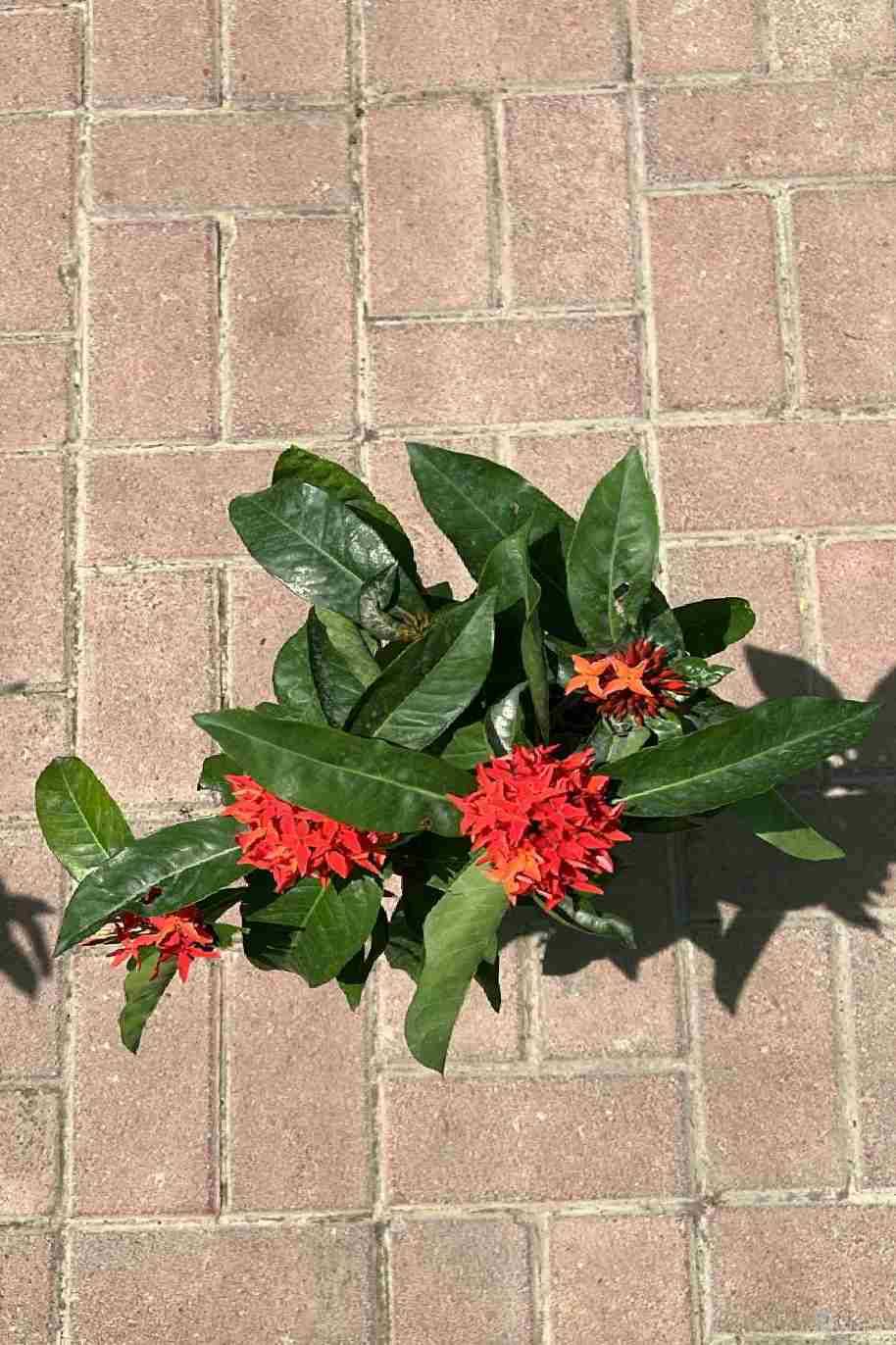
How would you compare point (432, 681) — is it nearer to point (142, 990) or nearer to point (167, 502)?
point (142, 990)

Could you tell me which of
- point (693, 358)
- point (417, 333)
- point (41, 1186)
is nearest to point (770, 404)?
point (693, 358)

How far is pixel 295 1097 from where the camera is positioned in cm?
273

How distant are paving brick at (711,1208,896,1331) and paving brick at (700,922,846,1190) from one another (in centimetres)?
7

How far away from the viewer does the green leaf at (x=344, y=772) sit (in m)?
1.67

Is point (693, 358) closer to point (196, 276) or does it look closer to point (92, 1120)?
point (196, 276)

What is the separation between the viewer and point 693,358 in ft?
9.75

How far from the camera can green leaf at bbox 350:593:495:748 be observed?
1.74m

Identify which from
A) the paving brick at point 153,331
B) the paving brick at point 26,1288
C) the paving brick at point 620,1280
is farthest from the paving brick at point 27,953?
A: the paving brick at point 620,1280

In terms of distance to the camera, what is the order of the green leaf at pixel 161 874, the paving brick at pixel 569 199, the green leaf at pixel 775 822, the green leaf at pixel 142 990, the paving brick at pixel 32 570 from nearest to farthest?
1. the green leaf at pixel 161 874
2. the green leaf at pixel 775 822
3. the green leaf at pixel 142 990
4. the paving brick at pixel 32 570
5. the paving brick at pixel 569 199

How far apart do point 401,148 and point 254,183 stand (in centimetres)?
33

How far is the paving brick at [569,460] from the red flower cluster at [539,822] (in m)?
1.30

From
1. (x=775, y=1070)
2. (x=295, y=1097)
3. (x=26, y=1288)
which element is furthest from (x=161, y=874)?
(x=775, y=1070)

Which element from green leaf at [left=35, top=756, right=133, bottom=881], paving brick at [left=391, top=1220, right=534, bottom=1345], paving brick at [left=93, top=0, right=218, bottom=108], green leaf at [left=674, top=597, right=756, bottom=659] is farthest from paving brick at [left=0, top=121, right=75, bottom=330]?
paving brick at [left=391, top=1220, right=534, bottom=1345]

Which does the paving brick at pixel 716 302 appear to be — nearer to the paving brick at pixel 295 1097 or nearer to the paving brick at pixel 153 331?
the paving brick at pixel 153 331
